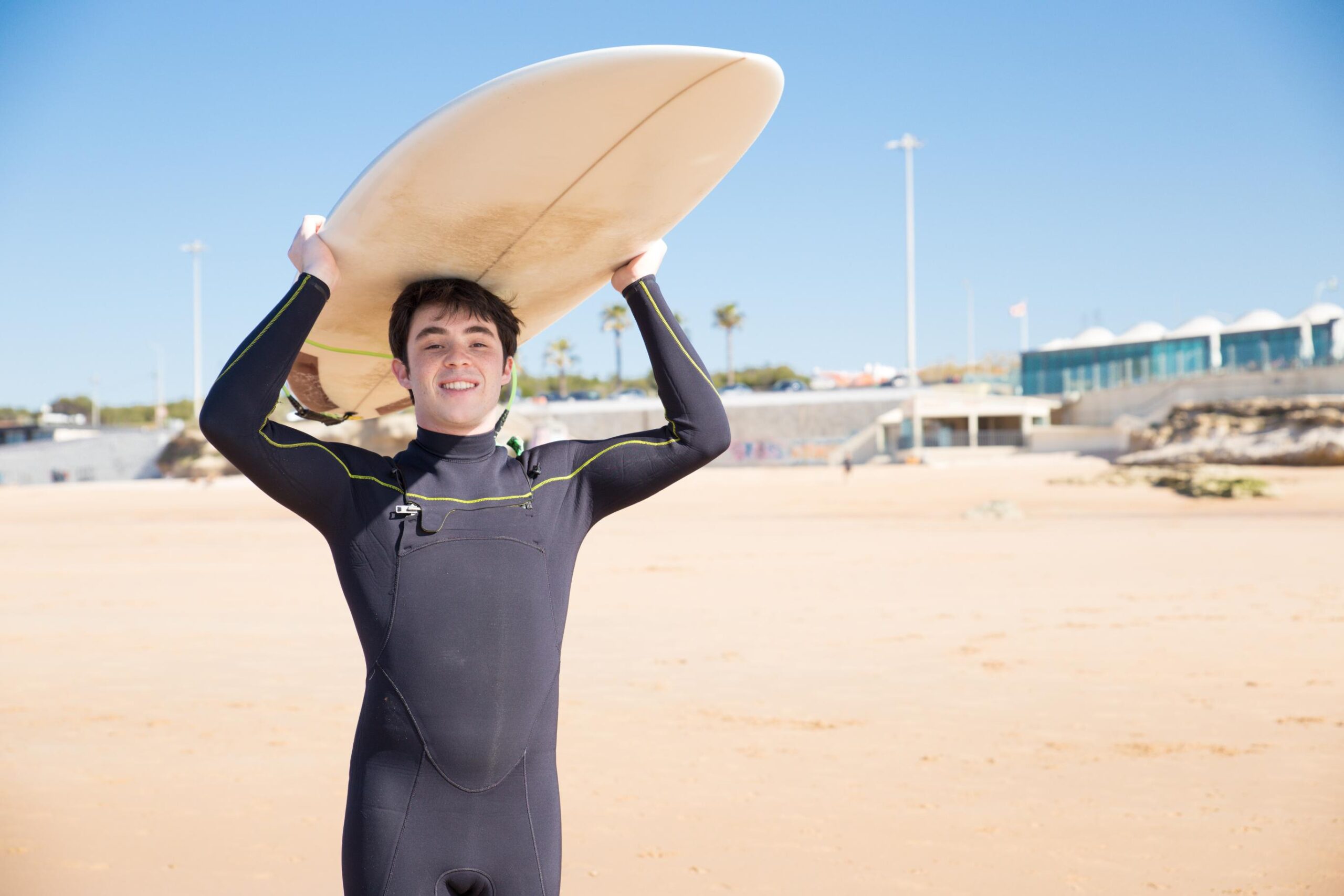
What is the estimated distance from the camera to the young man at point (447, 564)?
72.9 inches

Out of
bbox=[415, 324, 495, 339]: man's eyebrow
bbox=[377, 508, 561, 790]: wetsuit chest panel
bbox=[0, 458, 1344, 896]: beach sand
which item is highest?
bbox=[415, 324, 495, 339]: man's eyebrow

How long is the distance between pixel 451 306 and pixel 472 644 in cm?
68

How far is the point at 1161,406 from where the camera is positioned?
128 feet

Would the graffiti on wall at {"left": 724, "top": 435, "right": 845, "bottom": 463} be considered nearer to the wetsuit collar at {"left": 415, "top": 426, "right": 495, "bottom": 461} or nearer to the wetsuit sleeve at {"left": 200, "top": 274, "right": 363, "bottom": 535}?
the wetsuit collar at {"left": 415, "top": 426, "right": 495, "bottom": 461}

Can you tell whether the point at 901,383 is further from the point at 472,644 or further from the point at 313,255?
the point at 472,644

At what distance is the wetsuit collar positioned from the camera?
6.75 feet

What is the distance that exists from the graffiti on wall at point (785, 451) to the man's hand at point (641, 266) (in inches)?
1780

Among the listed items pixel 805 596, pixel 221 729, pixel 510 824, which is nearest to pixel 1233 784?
pixel 510 824

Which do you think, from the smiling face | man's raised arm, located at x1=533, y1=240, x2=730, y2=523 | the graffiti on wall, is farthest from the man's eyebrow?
the graffiti on wall

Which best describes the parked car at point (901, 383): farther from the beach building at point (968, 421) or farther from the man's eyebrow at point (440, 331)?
the man's eyebrow at point (440, 331)

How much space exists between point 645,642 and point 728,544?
27.8ft

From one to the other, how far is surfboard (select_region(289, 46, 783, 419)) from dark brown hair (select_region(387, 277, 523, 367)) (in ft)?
0.13

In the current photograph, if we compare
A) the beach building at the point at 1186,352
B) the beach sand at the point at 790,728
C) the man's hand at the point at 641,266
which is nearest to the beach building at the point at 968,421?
the beach building at the point at 1186,352

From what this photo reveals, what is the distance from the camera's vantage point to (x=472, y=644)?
1.91 m
